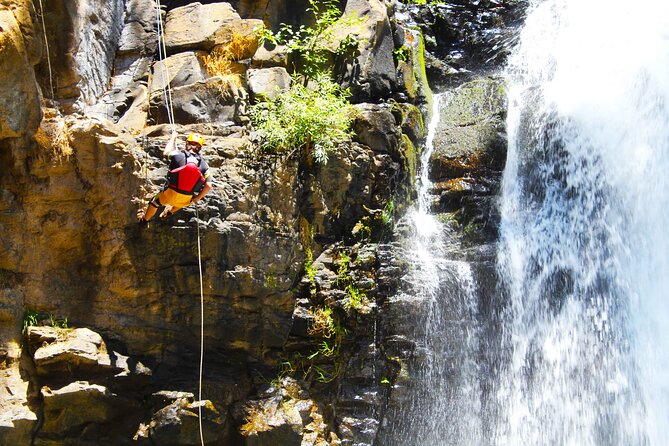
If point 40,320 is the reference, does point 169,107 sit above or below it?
above

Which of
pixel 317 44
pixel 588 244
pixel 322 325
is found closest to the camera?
pixel 322 325

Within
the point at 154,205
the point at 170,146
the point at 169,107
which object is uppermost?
the point at 169,107

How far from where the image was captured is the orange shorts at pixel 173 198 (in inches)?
270

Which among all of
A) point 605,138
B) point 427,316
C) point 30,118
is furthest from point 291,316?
point 605,138

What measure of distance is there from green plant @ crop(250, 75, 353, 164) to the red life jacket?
4.57 feet

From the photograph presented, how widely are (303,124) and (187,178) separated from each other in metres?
2.06

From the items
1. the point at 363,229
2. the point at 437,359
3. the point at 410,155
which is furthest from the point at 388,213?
the point at 437,359

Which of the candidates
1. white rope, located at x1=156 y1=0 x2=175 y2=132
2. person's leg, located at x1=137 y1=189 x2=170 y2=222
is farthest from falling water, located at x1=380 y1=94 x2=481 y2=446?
white rope, located at x1=156 y1=0 x2=175 y2=132

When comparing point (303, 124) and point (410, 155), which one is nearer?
point (303, 124)

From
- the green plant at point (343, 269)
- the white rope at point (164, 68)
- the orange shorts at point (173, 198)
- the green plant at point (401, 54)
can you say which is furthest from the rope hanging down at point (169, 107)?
the green plant at point (401, 54)

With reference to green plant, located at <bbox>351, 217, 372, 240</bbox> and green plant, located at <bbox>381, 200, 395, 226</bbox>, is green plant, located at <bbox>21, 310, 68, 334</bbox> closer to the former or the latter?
green plant, located at <bbox>351, 217, 372, 240</bbox>

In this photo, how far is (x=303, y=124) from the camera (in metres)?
8.31

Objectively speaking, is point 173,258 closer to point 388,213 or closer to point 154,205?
point 154,205

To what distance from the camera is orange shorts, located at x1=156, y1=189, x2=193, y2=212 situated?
686 cm
